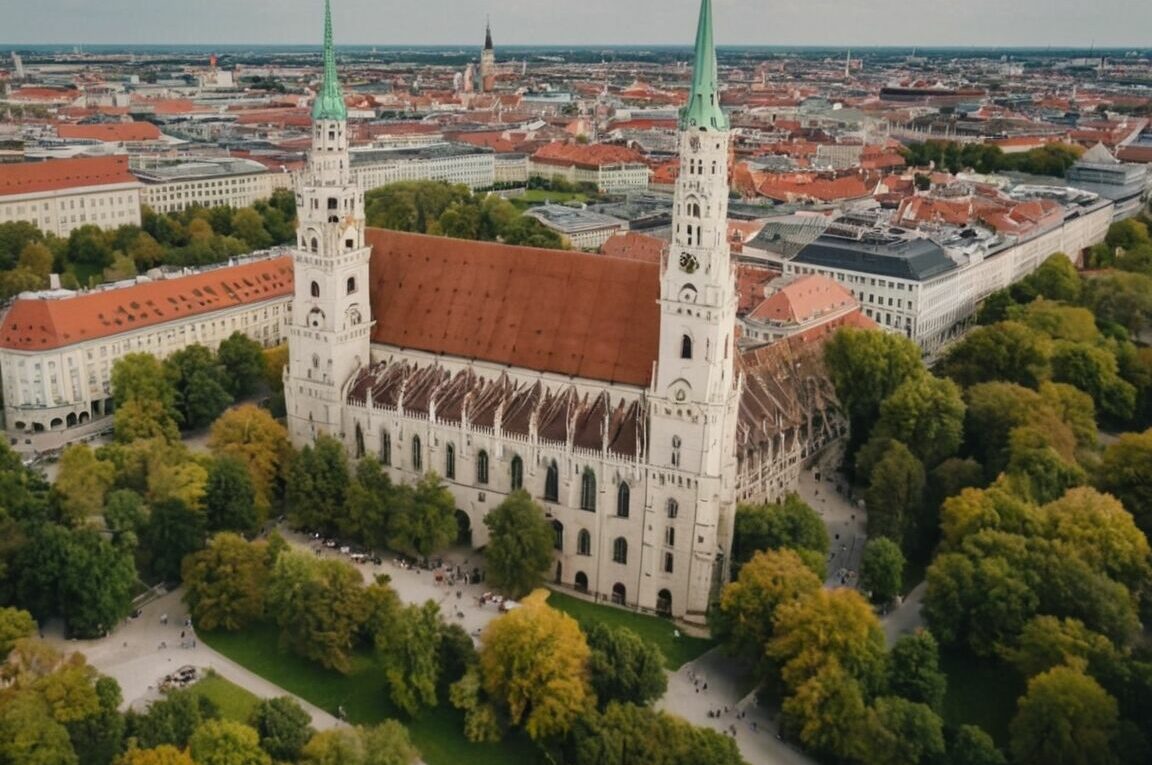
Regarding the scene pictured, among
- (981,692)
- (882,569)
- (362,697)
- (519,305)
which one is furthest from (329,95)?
(981,692)

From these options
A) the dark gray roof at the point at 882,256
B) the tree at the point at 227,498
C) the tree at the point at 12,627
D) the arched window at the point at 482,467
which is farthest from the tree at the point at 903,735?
the dark gray roof at the point at 882,256

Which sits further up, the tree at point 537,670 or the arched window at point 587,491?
the arched window at point 587,491

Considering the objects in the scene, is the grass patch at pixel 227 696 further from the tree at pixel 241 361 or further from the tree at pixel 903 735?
the tree at pixel 241 361

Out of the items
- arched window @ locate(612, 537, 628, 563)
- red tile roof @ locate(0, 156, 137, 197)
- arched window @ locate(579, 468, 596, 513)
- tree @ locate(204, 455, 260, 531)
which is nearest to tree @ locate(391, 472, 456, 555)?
arched window @ locate(579, 468, 596, 513)

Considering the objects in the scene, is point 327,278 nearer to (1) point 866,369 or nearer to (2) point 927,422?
(1) point 866,369

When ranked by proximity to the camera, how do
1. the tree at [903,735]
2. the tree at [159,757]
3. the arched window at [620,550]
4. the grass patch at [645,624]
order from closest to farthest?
the tree at [159,757], the tree at [903,735], the grass patch at [645,624], the arched window at [620,550]
